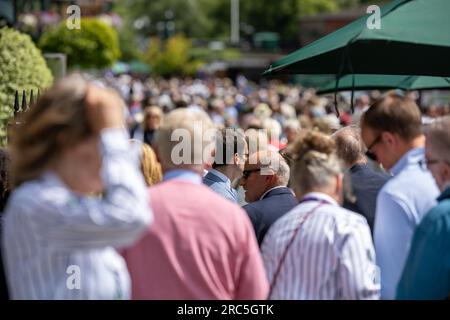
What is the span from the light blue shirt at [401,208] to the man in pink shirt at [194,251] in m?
0.72

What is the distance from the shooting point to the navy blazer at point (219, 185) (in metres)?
5.97

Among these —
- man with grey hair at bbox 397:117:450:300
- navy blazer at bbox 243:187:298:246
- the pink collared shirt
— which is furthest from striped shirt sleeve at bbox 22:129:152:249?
navy blazer at bbox 243:187:298:246

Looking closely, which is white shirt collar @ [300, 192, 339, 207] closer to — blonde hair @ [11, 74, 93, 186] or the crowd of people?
the crowd of people

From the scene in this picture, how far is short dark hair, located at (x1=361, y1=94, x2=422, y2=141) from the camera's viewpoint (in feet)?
13.4

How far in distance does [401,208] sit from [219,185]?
7.19 ft

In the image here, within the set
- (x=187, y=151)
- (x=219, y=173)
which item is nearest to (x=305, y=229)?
(x=187, y=151)

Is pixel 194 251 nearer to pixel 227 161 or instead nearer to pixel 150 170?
pixel 150 170

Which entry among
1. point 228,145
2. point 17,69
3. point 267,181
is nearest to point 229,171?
point 228,145

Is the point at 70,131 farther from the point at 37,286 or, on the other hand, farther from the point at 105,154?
the point at 37,286

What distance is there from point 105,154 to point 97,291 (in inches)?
22.1

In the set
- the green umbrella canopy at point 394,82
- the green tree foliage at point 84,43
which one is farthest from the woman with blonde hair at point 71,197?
the green tree foliage at point 84,43

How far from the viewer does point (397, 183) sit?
4.05m

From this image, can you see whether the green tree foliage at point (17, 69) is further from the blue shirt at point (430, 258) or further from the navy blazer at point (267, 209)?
the blue shirt at point (430, 258)
